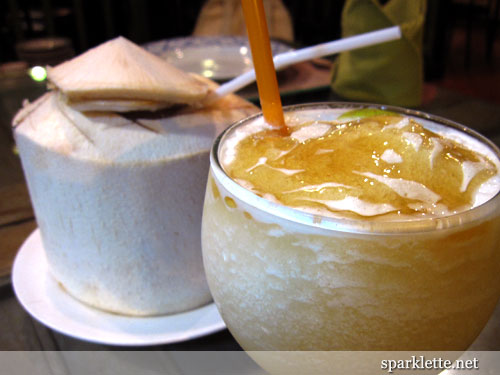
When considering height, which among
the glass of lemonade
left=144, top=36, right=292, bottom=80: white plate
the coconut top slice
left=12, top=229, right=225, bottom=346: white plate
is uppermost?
the coconut top slice

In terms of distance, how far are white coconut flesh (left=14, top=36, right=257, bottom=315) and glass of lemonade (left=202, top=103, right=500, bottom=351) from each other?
0.14 meters

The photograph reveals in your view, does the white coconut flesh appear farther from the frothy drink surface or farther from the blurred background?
the blurred background

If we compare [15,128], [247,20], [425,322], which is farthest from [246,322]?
[15,128]

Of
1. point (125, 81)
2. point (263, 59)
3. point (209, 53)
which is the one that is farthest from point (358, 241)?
point (209, 53)

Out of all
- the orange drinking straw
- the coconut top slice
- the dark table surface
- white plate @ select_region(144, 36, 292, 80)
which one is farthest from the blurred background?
the orange drinking straw

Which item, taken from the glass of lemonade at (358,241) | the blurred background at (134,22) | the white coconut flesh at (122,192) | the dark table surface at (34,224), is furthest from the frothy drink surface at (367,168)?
the blurred background at (134,22)

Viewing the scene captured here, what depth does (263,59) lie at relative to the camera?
49 centimetres

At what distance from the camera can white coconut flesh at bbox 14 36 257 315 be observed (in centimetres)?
56

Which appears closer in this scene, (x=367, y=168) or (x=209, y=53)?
(x=367, y=168)

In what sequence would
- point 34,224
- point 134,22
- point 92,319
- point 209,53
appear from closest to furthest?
point 92,319 < point 34,224 < point 209,53 < point 134,22

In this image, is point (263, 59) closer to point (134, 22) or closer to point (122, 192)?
point (122, 192)

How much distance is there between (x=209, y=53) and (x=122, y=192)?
1.03 metres

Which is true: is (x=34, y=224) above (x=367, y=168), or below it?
below

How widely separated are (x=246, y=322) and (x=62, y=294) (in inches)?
14.2
